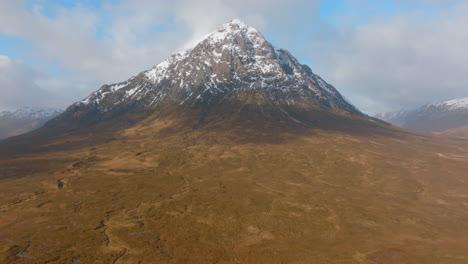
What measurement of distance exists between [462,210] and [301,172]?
6053 centimetres

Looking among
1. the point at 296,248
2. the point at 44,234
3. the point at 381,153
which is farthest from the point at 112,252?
the point at 381,153

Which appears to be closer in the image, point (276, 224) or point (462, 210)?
point (276, 224)

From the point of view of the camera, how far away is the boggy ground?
5831 cm

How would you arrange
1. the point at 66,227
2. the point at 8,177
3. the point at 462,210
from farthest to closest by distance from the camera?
the point at 8,177
the point at 462,210
the point at 66,227

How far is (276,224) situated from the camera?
73750mm

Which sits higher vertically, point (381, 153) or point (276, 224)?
point (381, 153)

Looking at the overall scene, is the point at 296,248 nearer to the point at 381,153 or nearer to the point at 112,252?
the point at 112,252

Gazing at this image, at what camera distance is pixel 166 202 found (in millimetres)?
92062

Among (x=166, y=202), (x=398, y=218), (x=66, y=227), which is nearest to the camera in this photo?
(x=66, y=227)

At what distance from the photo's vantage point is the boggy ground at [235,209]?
58312 millimetres

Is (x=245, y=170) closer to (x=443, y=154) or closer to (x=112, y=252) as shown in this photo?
(x=112, y=252)

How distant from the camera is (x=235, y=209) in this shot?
8512 cm


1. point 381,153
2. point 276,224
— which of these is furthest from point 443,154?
point 276,224

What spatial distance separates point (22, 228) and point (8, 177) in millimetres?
72592
